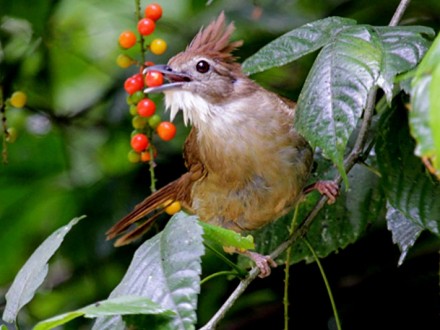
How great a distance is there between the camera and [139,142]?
2.76m

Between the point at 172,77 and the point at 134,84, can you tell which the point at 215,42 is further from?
the point at 134,84

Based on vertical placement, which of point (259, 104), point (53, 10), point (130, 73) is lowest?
point (259, 104)

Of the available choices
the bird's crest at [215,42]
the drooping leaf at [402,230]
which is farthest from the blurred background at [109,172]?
the drooping leaf at [402,230]

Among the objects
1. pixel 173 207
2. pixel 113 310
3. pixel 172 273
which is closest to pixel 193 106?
pixel 173 207

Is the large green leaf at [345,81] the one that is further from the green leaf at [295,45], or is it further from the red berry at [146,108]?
the red berry at [146,108]

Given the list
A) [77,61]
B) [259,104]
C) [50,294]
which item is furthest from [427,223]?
[77,61]

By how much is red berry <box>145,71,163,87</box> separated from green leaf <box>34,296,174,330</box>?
1.20 metres

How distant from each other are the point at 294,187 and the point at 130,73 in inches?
41.2

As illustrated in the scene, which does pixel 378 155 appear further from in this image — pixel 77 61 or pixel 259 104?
pixel 77 61

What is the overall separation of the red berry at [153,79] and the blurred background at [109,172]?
390 mm

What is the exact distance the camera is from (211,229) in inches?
78.8

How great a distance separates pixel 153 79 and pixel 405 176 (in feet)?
3.02

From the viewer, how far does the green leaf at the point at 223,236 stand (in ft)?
6.56

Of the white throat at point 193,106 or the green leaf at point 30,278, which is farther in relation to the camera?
the white throat at point 193,106
